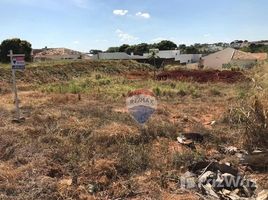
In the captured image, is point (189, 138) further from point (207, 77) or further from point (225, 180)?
point (207, 77)

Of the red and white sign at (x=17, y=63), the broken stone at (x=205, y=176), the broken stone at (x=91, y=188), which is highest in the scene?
the red and white sign at (x=17, y=63)

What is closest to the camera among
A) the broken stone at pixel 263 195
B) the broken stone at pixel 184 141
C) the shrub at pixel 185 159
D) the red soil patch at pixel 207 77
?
the broken stone at pixel 263 195

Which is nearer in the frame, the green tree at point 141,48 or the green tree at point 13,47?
the green tree at point 13,47

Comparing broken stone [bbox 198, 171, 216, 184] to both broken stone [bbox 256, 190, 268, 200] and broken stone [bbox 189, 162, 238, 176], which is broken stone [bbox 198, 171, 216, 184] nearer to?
broken stone [bbox 189, 162, 238, 176]

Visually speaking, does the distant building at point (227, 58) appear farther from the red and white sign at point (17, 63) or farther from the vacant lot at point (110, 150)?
the red and white sign at point (17, 63)

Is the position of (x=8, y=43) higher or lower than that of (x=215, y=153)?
higher

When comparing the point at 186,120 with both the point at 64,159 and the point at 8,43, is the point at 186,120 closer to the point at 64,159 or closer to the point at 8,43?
the point at 64,159

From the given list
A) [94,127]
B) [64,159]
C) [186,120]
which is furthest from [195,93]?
[64,159]

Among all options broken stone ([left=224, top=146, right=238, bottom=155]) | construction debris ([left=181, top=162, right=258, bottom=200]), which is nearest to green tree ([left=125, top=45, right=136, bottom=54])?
broken stone ([left=224, top=146, right=238, bottom=155])

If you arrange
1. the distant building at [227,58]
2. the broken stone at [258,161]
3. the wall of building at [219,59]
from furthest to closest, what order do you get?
the wall of building at [219,59], the distant building at [227,58], the broken stone at [258,161]

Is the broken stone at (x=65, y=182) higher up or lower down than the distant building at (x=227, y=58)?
lower down

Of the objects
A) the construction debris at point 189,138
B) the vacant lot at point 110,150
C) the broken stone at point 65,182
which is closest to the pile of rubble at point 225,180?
the vacant lot at point 110,150

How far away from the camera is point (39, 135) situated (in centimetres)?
734

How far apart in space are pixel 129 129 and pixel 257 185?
3.25 metres
